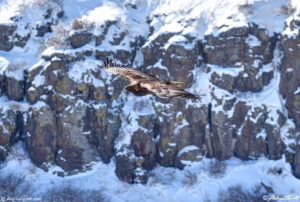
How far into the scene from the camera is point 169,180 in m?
31.8

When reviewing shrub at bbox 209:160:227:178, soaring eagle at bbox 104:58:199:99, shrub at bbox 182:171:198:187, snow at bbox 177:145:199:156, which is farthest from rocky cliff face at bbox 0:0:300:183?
soaring eagle at bbox 104:58:199:99

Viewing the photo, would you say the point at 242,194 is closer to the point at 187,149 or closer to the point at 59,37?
the point at 187,149

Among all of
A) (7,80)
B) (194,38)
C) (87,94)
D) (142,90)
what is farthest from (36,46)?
(142,90)

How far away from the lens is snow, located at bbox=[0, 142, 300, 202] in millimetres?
29734

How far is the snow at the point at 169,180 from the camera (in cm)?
2973

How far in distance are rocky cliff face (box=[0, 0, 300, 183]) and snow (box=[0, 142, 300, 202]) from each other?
2.35ft

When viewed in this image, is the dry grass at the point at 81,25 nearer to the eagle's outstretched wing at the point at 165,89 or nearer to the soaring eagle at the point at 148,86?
the soaring eagle at the point at 148,86

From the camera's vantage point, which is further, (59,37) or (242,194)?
(59,37)

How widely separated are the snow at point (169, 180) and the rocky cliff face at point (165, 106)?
72cm

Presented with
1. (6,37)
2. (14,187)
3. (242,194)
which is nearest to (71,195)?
(14,187)

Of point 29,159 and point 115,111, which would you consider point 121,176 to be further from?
point 29,159

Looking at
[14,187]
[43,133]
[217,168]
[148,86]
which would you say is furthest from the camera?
[43,133]

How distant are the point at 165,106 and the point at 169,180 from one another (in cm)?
599

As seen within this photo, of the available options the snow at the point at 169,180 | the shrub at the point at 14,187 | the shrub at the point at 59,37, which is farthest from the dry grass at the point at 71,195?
the shrub at the point at 59,37
